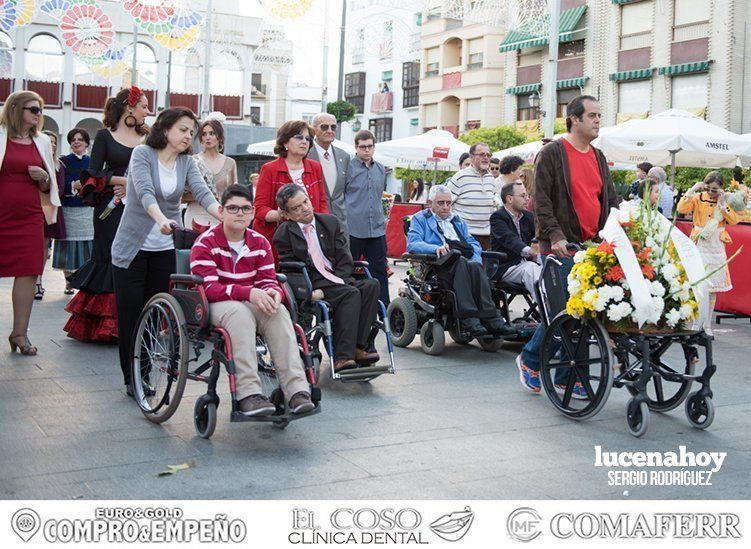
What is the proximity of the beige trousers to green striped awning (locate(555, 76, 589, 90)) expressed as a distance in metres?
36.5

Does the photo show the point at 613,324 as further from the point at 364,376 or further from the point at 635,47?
the point at 635,47

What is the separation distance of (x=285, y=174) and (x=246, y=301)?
92.6 inches

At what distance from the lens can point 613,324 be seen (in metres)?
5.47

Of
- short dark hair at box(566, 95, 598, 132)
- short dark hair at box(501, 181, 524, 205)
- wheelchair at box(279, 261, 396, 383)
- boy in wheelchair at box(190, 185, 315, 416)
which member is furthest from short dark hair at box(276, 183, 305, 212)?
short dark hair at box(501, 181, 524, 205)

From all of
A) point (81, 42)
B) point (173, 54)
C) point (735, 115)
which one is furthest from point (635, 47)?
point (81, 42)

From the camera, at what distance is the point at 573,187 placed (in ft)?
20.4

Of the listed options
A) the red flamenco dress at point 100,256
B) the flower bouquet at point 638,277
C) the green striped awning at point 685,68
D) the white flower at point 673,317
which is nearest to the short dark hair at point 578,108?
the flower bouquet at point 638,277

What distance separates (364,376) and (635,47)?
111 feet

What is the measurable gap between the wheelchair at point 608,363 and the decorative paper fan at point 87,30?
15.9 m

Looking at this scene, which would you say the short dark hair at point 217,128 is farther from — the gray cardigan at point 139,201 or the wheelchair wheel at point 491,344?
the wheelchair wheel at point 491,344

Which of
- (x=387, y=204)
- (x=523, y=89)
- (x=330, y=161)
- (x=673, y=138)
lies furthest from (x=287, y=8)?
(x=523, y=89)

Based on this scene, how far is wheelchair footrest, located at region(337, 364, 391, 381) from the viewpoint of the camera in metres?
6.46

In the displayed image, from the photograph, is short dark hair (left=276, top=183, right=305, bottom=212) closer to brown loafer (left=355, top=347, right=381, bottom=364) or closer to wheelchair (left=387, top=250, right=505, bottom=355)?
brown loafer (left=355, top=347, right=381, bottom=364)

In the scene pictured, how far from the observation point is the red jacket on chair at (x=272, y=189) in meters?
7.31
